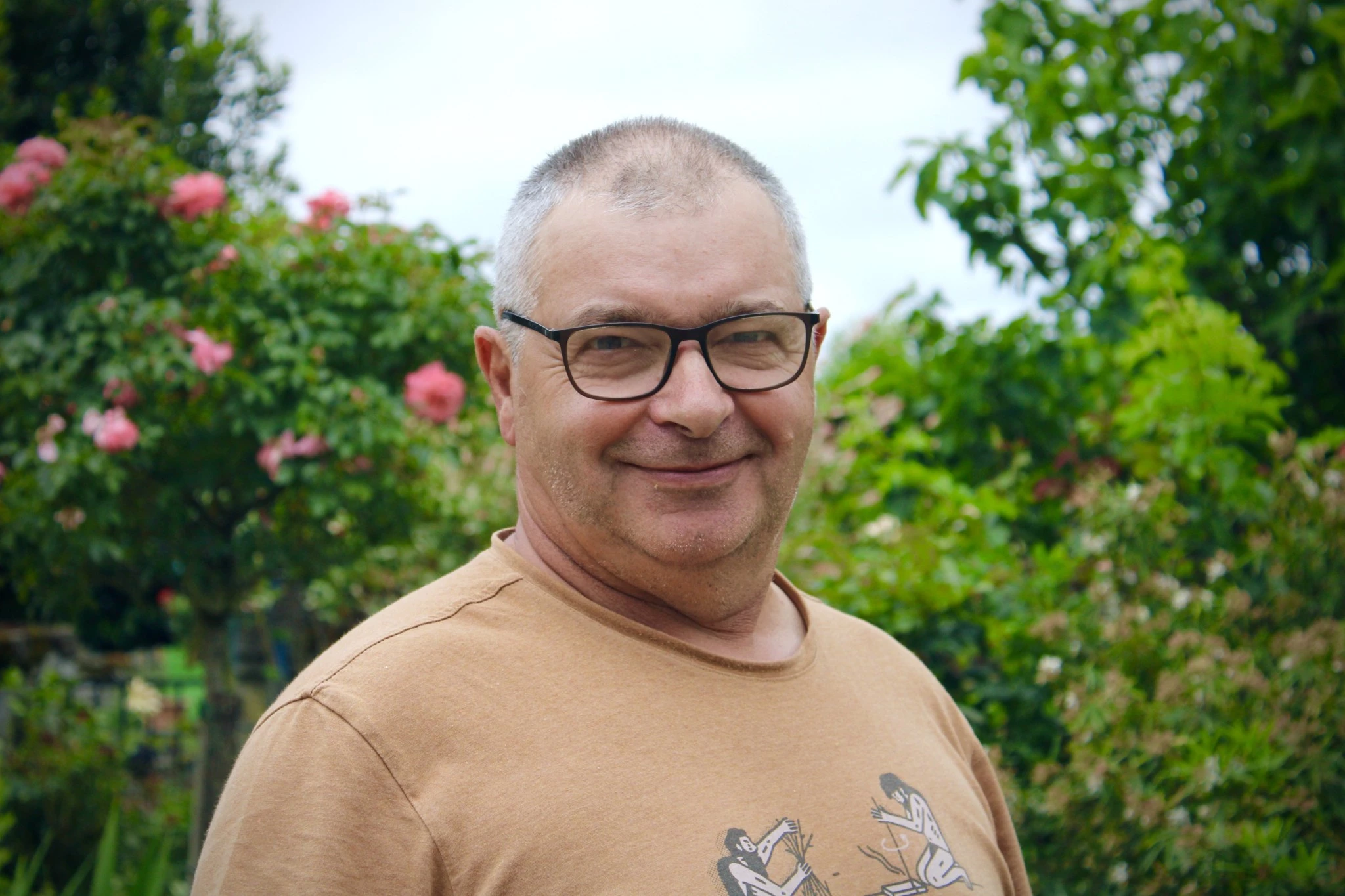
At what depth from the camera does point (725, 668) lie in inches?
57.1

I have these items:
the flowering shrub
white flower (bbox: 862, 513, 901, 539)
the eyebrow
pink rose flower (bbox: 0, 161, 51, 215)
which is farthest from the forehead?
pink rose flower (bbox: 0, 161, 51, 215)

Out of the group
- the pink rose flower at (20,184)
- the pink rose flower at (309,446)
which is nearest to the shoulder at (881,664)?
the pink rose flower at (309,446)

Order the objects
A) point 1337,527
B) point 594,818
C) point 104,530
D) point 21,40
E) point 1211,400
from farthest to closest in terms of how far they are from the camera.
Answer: point 21,40, point 104,530, point 1211,400, point 1337,527, point 594,818

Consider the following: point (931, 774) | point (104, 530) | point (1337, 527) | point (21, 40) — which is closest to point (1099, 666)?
point (1337, 527)

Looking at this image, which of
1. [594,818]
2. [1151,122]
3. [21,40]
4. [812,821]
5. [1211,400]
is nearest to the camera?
[594,818]

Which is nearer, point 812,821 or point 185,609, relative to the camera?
point 812,821

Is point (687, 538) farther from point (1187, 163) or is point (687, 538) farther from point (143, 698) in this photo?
point (143, 698)

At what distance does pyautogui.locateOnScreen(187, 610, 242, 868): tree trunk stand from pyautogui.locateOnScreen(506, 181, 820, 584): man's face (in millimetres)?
3217

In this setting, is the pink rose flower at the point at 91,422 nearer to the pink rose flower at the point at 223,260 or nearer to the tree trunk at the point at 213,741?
the pink rose flower at the point at 223,260

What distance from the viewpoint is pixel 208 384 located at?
12.9ft

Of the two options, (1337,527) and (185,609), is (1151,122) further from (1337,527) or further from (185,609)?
(185,609)

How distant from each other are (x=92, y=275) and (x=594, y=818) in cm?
362

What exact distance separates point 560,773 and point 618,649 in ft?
0.69

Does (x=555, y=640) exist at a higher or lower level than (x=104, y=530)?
higher
